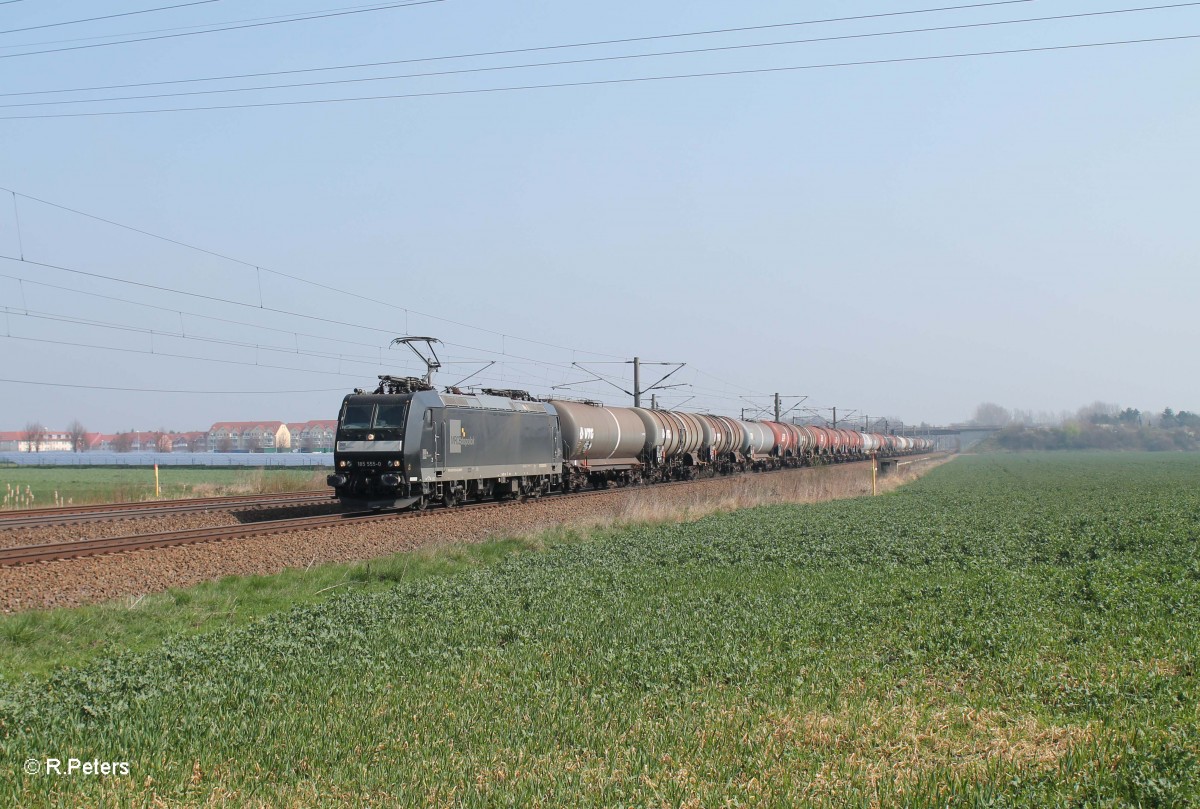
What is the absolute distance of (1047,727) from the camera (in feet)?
22.6

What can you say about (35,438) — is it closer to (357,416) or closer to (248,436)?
(248,436)

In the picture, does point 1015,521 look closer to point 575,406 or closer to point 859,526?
point 859,526

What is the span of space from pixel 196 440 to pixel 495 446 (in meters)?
134

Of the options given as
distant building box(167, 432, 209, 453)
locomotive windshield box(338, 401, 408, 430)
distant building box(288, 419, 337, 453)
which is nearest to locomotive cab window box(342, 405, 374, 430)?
locomotive windshield box(338, 401, 408, 430)

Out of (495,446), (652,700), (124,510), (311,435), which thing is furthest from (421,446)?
(311,435)

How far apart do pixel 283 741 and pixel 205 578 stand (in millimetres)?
9603

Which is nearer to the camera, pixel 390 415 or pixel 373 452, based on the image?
pixel 373 452

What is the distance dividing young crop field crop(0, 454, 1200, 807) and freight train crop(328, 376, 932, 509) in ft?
34.3

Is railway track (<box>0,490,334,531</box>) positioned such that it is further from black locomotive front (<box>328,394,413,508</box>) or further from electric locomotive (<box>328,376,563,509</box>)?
electric locomotive (<box>328,376,563,509</box>)

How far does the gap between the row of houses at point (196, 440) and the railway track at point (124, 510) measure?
115m

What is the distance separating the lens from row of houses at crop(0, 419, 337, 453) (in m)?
146

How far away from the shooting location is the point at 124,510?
25.2 metres

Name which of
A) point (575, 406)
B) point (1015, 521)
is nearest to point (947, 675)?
point (1015, 521)

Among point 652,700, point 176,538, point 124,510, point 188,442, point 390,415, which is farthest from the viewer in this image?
point 188,442
